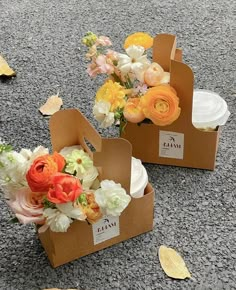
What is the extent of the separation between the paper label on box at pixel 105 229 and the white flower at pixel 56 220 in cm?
9

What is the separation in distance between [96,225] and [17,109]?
544mm

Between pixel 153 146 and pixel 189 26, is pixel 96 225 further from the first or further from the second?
pixel 189 26

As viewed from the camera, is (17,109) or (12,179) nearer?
(12,179)

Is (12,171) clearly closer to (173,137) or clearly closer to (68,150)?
(68,150)

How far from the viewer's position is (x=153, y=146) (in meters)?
1.20

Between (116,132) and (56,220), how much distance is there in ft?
1.47

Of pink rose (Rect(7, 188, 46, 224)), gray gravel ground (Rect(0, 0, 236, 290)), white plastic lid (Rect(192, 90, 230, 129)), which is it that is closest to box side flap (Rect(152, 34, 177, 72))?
white plastic lid (Rect(192, 90, 230, 129))

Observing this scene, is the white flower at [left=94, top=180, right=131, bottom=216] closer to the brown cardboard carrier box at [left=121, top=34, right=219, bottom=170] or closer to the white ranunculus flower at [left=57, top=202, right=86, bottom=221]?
the white ranunculus flower at [left=57, top=202, right=86, bottom=221]

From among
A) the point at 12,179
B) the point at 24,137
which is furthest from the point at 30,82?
the point at 12,179

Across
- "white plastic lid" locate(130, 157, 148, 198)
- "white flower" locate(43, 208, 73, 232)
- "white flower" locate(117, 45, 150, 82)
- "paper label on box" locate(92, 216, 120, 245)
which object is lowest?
"paper label on box" locate(92, 216, 120, 245)

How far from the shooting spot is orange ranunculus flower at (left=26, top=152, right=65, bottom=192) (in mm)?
882

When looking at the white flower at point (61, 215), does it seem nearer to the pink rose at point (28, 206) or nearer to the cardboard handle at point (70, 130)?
the pink rose at point (28, 206)

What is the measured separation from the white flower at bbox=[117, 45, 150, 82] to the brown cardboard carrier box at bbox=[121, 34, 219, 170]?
58 millimetres

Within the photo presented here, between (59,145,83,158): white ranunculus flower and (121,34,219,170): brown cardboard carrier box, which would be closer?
(59,145,83,158): white ranunculus flower
